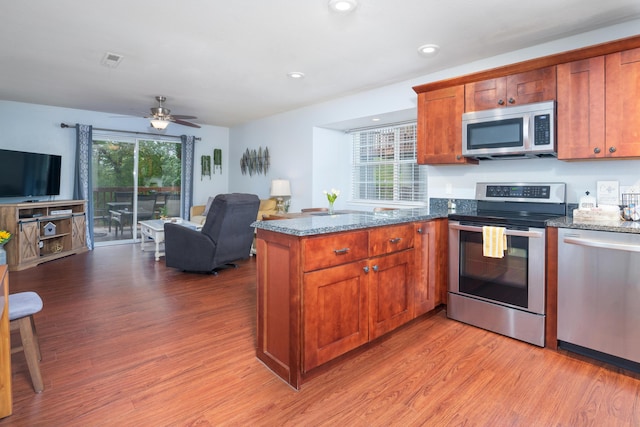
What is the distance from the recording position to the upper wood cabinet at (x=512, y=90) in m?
2.68

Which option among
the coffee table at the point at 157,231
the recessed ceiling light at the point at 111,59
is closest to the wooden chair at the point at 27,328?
the recessed ceiling light at the point at 111,59

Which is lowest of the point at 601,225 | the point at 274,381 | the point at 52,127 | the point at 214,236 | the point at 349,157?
the point at 274,381

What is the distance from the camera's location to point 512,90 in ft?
9.34

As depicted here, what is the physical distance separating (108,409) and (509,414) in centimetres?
206

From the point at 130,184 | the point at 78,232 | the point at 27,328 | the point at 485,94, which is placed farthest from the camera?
the point at 130,184

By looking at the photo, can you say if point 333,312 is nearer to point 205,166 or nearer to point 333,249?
point 333,249

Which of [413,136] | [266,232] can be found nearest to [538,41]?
[413,136]

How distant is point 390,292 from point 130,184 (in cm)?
614

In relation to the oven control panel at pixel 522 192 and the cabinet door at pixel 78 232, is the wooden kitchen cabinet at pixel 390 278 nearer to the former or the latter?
the oven control panel at pixel 522 192

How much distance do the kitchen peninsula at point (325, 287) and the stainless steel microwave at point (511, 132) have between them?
1069 millimetres

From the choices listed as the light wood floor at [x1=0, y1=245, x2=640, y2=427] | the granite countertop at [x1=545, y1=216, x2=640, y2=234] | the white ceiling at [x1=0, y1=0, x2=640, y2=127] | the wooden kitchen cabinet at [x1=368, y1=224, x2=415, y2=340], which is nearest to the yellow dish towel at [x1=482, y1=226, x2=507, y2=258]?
the granite countertop at [x1=545, y1=216, x2=640, y2=234]

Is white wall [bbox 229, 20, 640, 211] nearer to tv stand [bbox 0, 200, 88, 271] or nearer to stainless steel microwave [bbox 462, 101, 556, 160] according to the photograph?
stainless steel microwave [bbox 462, 101, 556, 160]

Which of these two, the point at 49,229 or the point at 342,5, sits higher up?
the point at 342,5

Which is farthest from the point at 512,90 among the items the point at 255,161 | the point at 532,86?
the point at 255,161
